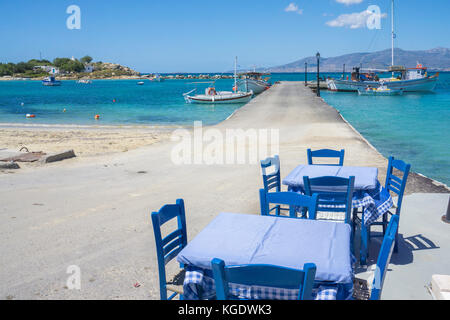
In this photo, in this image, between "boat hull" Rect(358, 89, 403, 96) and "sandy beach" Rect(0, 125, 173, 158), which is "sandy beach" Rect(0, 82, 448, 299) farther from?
"boat hull" Rect(358, 89, 403, 96)

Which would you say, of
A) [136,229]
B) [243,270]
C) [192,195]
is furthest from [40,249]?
[243,270]

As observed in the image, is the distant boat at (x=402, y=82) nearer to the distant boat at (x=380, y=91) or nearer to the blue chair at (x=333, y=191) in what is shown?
the distant boat at (x=380, y=91)

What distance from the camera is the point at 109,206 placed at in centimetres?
783

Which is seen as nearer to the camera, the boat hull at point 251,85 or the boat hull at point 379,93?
the boat hull at point 379,93

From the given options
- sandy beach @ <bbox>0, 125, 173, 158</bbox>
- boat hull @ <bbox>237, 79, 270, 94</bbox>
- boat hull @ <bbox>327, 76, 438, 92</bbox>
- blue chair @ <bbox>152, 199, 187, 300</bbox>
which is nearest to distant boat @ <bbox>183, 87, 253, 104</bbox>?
boat hull @ <bbox>237, 79, 270, 94</bbox>

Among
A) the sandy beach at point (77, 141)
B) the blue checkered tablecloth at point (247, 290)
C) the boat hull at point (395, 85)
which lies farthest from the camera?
the boat hull at point (395, 85)

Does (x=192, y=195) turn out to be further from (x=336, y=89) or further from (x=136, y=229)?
(x=336, y=89)

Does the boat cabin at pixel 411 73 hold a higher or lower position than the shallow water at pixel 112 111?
higher

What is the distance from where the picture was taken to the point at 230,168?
36.6 feet

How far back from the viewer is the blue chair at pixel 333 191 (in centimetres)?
484

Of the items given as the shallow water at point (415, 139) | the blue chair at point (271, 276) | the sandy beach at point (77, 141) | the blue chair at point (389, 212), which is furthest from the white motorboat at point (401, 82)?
the blue chair at point (271, 276)

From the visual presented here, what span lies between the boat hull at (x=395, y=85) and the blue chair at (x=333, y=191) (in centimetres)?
6184

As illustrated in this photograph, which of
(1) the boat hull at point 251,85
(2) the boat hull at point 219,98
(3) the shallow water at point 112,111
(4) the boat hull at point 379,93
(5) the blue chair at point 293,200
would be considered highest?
(1) the boat hull at point 251,85
